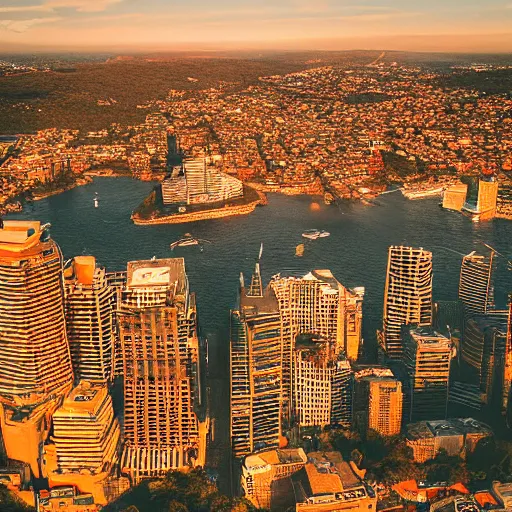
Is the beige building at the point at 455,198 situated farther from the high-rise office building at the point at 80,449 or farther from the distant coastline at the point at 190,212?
the high-rise office building at the point at 80,449

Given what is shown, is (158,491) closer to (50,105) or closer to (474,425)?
(474,425)

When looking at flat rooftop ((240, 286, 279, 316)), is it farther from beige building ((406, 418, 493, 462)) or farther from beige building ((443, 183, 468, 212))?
beige building ((443, 183, 468, 212))

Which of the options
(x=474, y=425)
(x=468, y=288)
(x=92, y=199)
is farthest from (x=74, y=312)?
(x=92, y=199)

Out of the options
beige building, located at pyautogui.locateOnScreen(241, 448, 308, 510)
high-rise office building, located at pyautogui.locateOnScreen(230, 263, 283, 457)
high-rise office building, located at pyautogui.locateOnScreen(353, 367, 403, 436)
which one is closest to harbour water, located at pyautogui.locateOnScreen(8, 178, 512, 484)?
high-rise office building, located at pyautogui.locateOnScreen(353, 367, 403, 436)

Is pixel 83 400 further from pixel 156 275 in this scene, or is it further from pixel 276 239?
pixel 276 239

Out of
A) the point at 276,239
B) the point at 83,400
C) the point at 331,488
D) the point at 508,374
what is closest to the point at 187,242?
the point at 276,239

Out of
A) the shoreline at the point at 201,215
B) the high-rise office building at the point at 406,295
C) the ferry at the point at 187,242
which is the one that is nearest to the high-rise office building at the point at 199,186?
the shoreline at the point at 201,215
